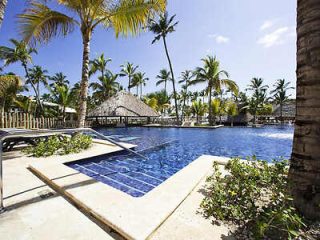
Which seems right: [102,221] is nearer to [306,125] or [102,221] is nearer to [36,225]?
[36,225]

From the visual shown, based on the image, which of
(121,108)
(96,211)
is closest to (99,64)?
(121,108)

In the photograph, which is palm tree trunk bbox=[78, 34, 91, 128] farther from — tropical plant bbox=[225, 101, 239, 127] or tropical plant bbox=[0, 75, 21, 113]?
tropical plant bbox=[225, 101, 239, 127]

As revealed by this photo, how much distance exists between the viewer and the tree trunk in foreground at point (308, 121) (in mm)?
2096

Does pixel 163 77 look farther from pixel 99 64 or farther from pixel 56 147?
pixel 56 147

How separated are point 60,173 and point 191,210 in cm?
312

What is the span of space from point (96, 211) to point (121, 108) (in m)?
19.8

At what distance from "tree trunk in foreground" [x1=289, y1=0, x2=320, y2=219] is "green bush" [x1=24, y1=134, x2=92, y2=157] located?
6.53 m

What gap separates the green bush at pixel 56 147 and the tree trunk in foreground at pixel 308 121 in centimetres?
653

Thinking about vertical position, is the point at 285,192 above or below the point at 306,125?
below

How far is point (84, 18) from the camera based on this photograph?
312 inches

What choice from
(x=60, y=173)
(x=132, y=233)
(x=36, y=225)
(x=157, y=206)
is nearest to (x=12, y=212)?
(x=36, y=225)

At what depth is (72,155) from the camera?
247 inches

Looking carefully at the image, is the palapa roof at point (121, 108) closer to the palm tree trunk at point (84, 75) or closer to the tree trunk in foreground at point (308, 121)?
the palm tree trunk at point (84, 75)

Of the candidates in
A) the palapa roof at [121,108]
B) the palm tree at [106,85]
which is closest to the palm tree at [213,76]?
the palapa roof at [121,108]
